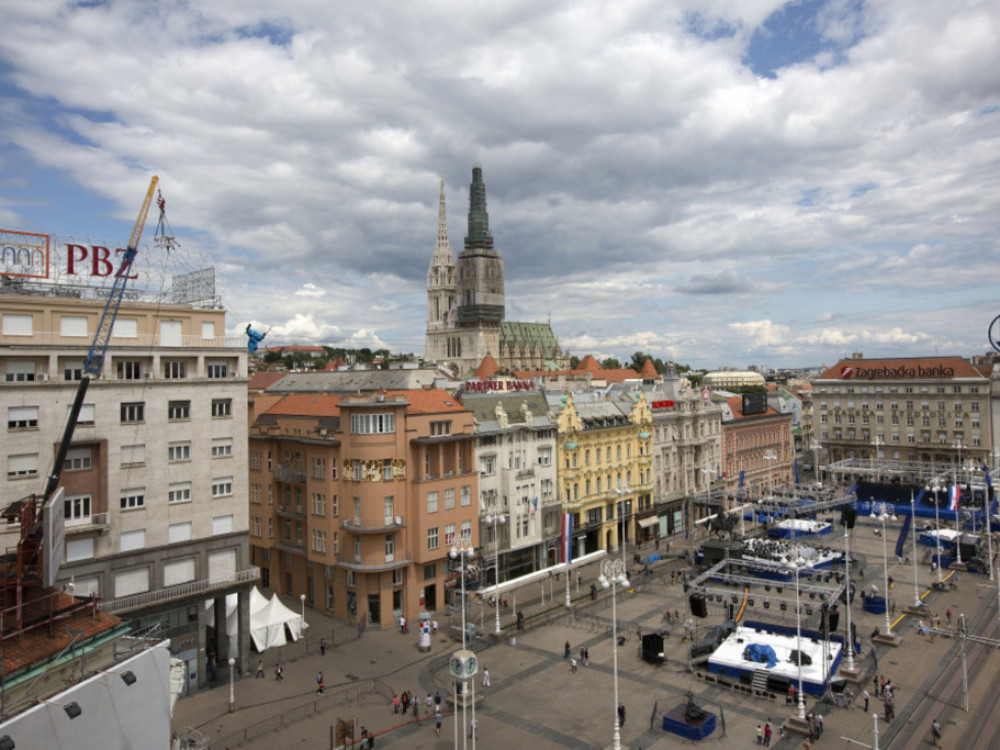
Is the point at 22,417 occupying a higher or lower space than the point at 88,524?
higher

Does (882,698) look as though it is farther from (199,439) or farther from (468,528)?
(199,439)

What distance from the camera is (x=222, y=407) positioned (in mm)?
48750

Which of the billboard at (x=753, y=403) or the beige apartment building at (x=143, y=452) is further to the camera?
the billboard at (x=753, y=403)

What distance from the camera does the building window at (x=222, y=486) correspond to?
47625 millimetres

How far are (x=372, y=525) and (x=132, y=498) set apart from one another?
59.3 feet

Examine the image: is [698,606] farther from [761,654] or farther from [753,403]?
[753,403]

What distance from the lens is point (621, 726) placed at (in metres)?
39.6

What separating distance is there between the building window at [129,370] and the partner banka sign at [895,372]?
124 m

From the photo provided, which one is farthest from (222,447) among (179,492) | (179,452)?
(179,492)

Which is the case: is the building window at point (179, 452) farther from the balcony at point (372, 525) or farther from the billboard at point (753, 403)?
the billboard at point (753, 403)

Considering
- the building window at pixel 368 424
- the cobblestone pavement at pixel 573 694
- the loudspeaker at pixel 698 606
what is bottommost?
the cobblestone pavement at pixel 573 694

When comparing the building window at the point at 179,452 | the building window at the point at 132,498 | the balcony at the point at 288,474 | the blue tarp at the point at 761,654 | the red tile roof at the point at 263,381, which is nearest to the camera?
the building window at the point at 132,498

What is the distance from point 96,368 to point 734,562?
50862 millimetres

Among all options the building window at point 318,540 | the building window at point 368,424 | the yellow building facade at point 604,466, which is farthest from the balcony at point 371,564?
the yellow building facade at point 604,466
